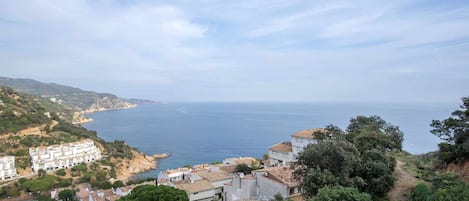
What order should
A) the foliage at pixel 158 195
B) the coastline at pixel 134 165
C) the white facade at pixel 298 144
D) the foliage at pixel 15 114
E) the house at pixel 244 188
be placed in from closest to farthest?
the foliage at pixel 158 195 → the house at pixel 244 188 → the white facade at pixel 298 144 → the foliage at pixel 15 114 → the coastline at pixel 134 165

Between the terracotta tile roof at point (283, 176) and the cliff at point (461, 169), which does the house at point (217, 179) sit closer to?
the terracotta tile roof at point (283, 176)

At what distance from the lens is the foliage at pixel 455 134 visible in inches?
601

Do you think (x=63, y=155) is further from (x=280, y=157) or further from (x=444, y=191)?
(x=444, y=191)

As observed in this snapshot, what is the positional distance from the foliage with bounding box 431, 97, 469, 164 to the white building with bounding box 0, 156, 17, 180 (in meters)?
50.1

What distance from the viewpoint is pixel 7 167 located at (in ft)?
138

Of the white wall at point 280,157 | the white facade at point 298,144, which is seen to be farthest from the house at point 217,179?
the white facade at point 298,144

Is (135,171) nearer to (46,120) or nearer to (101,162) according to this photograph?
(101,162)

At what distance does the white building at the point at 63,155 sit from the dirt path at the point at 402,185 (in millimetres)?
48346

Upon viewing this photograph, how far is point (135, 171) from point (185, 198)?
42.4 meters

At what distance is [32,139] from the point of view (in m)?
51.2

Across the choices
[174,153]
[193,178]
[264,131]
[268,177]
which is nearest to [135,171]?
[174,153]

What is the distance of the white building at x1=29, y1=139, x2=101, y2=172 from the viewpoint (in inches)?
1800

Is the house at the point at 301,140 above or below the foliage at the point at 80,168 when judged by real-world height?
above

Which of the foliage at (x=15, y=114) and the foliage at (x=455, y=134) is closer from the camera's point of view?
the foliage at (x=455, y=134)
